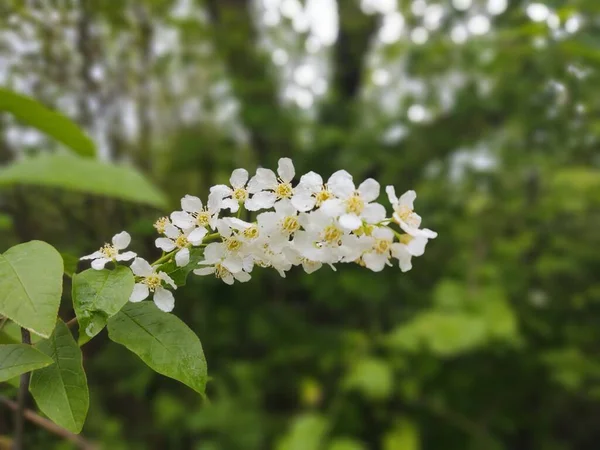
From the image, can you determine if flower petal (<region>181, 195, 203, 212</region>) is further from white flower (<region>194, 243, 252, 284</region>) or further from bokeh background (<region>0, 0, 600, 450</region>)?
bokeh background (<region>0, 0, 600, 450</region>)

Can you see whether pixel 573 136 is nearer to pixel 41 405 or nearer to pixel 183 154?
pixel 183 154

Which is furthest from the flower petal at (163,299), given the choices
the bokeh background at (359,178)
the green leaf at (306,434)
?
the green leaf at (306,434)

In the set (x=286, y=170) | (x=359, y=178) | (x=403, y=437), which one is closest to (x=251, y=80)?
(x=359, y=178)

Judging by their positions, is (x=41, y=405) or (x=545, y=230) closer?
A: (x=41, y=405)

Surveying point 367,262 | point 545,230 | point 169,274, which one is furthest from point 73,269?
point 545,230

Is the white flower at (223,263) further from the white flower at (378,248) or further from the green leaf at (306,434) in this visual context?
the green leaf at (306,434)
